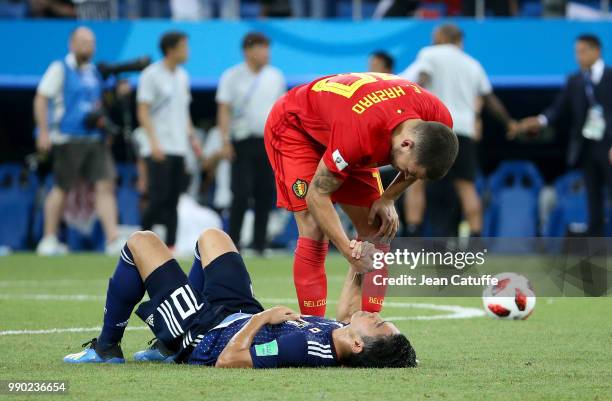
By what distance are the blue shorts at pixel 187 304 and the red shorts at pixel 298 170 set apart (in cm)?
97

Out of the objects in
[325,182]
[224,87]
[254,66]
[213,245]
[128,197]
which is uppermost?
[325,182]

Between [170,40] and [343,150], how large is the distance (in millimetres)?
7892

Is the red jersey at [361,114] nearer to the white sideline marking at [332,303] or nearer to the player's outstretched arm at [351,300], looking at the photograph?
the player's outstretched arm at [351,300]

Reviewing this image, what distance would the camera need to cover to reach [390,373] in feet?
18.3

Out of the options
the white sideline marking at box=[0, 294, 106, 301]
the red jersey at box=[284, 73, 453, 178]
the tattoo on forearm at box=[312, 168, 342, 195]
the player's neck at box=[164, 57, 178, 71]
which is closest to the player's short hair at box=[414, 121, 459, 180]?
the red jersey at box=[284, 73, 453, 178]

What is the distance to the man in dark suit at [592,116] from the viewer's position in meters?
13.9

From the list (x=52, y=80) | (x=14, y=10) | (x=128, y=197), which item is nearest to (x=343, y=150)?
(x=52, y=80)

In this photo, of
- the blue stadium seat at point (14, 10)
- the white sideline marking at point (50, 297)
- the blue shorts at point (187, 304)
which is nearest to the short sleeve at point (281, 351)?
the blue shorts at point (187, 304)

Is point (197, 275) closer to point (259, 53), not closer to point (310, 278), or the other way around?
point (310, 278)

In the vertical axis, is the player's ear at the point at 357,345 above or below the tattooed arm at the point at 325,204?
below

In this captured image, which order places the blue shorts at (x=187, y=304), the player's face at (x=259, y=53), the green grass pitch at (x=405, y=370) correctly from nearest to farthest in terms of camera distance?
the green grass pitch at (x=405, y=370) → the blue shorts at (x=187, y=304) → the player's face at (x=259, y=53)

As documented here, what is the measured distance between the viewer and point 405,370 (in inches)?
224

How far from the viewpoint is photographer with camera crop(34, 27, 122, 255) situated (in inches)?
571

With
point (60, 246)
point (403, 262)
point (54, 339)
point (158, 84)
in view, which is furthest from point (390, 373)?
point (60, 246)
